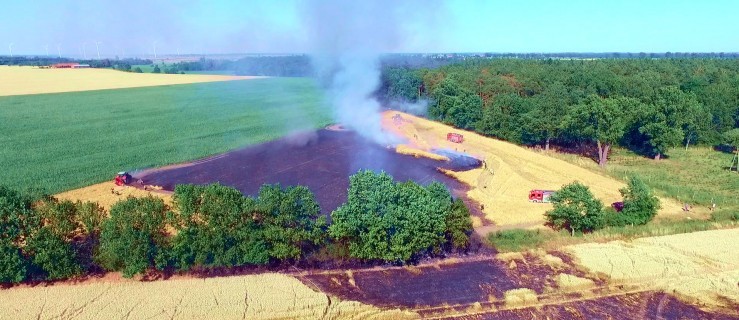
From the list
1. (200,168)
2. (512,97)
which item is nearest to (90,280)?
(200,168)

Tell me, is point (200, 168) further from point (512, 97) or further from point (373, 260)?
point (512, 97)

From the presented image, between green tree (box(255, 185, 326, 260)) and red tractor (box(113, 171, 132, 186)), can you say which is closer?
green tree (box(255, 185, 326, 260))

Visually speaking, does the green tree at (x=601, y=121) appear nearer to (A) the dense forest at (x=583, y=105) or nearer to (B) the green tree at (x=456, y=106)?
(A) the dense forest at (x=583, y=105)

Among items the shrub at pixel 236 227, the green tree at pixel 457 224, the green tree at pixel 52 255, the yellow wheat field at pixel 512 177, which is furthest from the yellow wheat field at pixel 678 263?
the green tree at pixel 52 255

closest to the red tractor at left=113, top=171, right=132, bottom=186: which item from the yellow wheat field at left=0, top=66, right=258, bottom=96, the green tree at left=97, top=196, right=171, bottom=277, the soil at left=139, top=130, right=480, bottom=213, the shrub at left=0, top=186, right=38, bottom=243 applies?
the soil at left=139, top=130, right=480, bottom=213

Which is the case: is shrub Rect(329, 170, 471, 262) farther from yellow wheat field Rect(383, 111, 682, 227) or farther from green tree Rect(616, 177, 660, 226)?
green tree Rect(616, 177, 660, 226)

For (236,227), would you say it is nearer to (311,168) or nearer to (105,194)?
(105,194)

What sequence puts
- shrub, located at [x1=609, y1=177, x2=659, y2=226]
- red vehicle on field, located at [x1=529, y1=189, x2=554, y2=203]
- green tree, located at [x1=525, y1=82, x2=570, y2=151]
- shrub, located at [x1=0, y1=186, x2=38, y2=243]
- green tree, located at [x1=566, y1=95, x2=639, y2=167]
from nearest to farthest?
shrub, located at [x1=0, y1=186, x2=38, y2=243]
shrub, located at [x1=609, y1=177, x2=659, y2=226]
red vehicle on field, located at [x1=529, y1=189, x2=554, y2=203]
green tree, located at [x1=566, y1=95, x2=639, y2=167]
green tree, located at [x1=525, y1=82, x2=570, y2=151]
